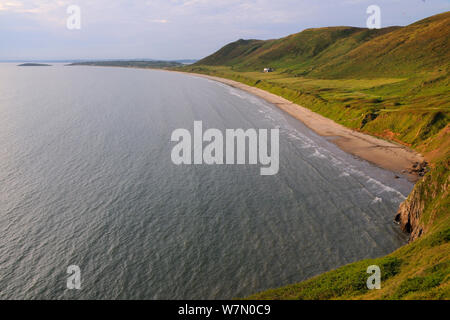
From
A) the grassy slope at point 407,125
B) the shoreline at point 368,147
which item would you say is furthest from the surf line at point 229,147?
the grassy slope at point 407,125

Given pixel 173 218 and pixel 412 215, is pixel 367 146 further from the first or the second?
pixel 173 218

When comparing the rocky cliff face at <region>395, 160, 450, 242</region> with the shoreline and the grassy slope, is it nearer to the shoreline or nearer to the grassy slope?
the grassy slope

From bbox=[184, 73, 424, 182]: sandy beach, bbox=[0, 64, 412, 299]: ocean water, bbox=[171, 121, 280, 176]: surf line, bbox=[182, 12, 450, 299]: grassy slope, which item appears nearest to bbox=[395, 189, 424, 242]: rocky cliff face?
bbox=[182, 12, 450, 299]: grassy slope

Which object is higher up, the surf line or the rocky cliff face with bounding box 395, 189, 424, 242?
the surf line

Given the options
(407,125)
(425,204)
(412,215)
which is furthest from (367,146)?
(425,204)
